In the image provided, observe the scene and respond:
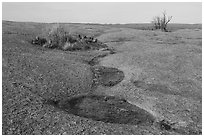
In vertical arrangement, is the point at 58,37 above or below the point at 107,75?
above

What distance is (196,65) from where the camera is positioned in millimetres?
13719

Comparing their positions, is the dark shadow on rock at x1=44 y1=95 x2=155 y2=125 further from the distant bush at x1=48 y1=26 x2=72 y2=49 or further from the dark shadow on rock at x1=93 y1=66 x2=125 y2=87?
the distant bush at x1=48 y1=26 x2=72 y2=49

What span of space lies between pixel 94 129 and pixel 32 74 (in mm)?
4774


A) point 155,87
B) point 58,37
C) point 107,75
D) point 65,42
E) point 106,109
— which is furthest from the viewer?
point 58,37

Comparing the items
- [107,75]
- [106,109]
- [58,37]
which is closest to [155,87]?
[107,75]

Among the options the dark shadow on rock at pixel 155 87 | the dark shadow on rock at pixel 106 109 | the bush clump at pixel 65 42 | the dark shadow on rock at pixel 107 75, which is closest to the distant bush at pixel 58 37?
the bush clump at pixel 65 42

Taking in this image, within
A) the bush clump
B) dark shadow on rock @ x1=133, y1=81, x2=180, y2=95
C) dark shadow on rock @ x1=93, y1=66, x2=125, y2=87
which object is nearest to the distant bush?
the bush clump

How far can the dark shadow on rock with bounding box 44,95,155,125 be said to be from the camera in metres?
8.12

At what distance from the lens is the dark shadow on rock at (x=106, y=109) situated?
8.12m

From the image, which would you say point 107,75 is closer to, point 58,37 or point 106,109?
point 106,109

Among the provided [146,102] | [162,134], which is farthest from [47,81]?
[162,134]

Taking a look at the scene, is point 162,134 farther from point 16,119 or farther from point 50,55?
point 50,55

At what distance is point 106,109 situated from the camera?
28.8 feet

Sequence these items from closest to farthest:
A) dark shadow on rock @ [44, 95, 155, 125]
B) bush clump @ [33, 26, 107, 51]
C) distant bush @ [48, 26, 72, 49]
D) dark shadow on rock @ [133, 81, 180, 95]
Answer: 1. dark shadow on rock @ [44, 95, 155, 125]
2. dark shadow on rock @ [133, 81, 180, 95]
3. bush clump @ [33, 26, 107, 51]
4. distant bush @ [48, 26, 72, 49]
